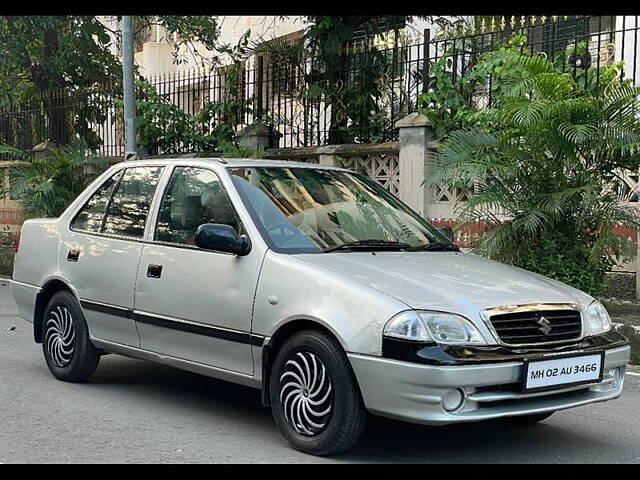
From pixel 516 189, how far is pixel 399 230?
146 inches

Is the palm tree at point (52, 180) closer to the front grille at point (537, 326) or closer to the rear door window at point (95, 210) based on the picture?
the rear door window at point (95, 210)

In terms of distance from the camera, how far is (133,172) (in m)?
7.04

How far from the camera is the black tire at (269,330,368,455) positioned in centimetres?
493

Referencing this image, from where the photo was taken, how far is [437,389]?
15.3 ft

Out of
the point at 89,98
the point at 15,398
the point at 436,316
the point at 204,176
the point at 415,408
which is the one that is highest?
the point at 89,98

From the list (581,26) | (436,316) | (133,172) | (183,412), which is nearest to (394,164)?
(581,26)

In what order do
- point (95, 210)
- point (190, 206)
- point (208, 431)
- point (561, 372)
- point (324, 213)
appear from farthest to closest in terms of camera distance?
1. point (95, 210)
2. point (190, 206)
3. point (324, 213)
4. point (208, 431)
5. point (561, 372)

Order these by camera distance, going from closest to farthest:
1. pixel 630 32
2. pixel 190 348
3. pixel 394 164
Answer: pixel 190 348
pixel 630 32
pixel 394 164

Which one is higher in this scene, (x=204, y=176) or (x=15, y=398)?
(x=204, y=176)

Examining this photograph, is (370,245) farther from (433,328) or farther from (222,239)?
(433,328)

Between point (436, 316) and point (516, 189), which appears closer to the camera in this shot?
point (436, 316)

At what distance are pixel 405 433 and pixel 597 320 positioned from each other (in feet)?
4.36

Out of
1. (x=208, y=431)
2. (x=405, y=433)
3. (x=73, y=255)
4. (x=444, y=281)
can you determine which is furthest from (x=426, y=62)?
(x=208, y=431)

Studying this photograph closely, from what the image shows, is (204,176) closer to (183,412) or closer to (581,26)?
(183,412)
